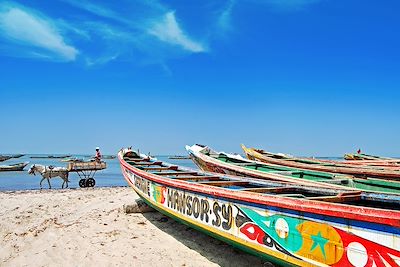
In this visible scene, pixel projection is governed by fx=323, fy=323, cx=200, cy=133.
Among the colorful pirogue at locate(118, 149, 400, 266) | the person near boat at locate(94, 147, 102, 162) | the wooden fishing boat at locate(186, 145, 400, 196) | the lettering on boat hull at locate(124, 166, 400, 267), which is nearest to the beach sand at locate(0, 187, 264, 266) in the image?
the colorful pirogue at locate(118, 149, 400, 266)

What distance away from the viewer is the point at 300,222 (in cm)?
363

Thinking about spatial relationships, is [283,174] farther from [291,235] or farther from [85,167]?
[85,167]

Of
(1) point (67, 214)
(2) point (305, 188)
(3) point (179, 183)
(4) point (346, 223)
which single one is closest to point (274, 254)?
(4) point (346, 223)

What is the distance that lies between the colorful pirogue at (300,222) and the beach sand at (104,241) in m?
0.76

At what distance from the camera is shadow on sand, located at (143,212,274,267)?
557 cm

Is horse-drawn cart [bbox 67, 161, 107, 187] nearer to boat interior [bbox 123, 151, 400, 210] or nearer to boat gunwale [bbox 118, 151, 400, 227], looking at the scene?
boat interior [bbox 123, 151, 400, 210]

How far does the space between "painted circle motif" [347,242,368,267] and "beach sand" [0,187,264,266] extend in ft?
8.24

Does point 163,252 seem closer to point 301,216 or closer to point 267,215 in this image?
point 267,215

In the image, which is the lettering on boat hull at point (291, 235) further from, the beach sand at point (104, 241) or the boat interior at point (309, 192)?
the beach sand at point (104, 241)

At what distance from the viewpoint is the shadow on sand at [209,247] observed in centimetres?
557

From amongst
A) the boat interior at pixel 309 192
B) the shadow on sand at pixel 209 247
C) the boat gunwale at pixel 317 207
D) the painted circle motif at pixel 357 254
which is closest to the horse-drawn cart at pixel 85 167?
the shadow on sand at pixel 209 247

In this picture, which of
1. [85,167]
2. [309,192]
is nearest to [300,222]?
[309,192]

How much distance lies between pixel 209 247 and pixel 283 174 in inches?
138

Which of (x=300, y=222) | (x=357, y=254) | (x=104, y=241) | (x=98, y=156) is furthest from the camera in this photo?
(x=98, y=156)
